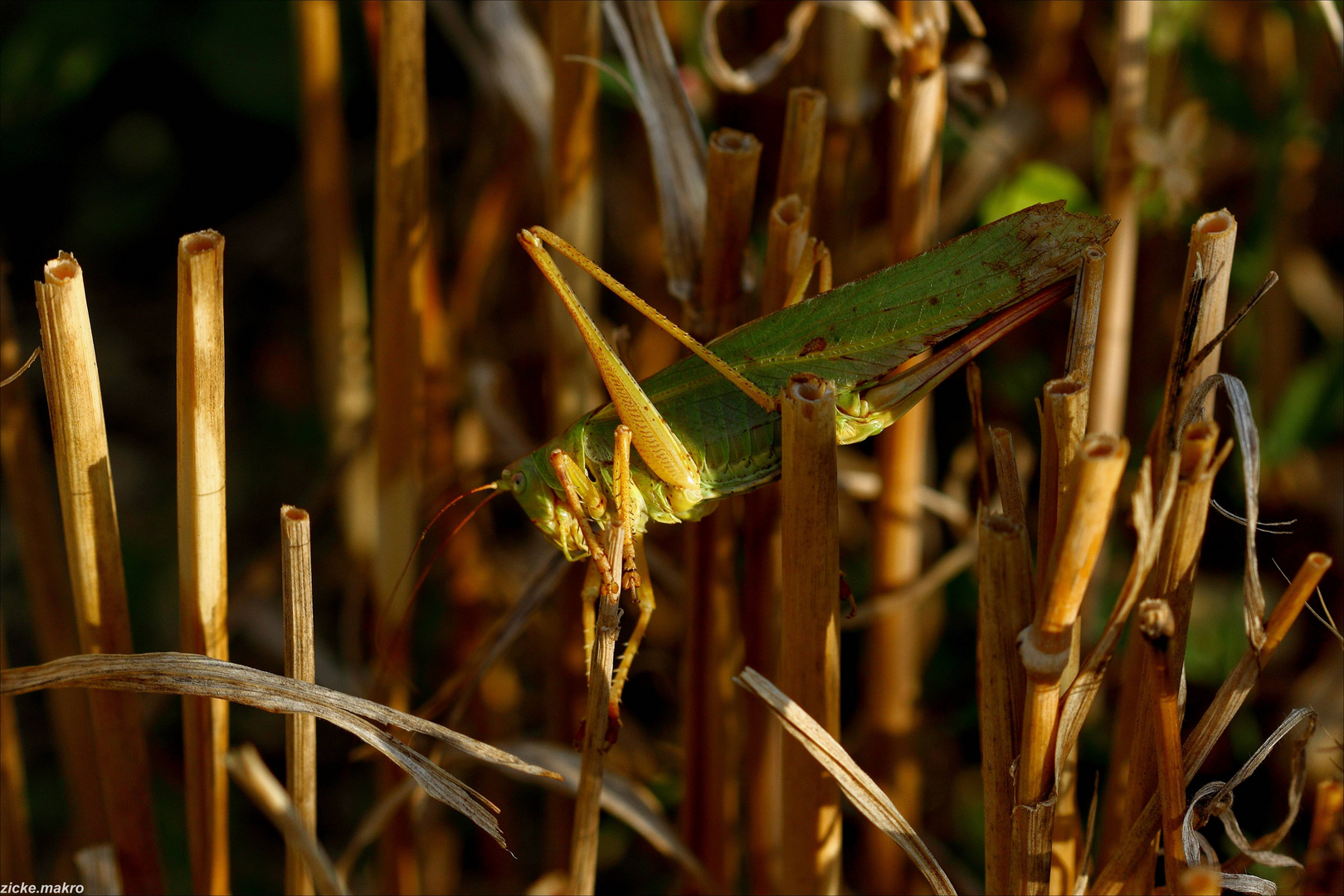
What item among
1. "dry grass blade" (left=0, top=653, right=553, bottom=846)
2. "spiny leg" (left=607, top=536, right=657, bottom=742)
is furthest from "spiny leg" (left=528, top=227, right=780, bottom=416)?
"dry grass blade" (left=0, top=653, right=553, bottom=846)

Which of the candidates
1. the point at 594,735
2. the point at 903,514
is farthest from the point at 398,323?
the point at 903,514

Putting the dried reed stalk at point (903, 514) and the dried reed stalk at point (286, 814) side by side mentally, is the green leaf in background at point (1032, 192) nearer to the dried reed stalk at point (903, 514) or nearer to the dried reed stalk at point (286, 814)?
the dried reed stalk at point (903, 514)

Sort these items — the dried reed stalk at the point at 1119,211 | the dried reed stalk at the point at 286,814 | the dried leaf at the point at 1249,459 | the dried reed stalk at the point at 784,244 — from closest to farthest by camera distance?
the dried leaf at the point at 1249,459
the dried reed stalk at the point at 286,814
the dried reed stalk at the point at 784,244
the dried reed stalk at the point at 1119,211

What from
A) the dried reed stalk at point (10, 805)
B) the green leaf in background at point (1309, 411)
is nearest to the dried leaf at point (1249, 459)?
the green leaf in background at point (1309, 411)

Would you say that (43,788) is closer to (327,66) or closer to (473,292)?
(473,292)

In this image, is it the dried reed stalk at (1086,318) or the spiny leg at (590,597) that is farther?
the spiny leg at (590,597)

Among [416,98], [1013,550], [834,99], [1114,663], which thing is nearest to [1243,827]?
[1114,663]

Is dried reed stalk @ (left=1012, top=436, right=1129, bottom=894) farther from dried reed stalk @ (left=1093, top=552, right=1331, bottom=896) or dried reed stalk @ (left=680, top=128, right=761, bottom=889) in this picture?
dried reed stalk @ (left=680, top=128, right=761, bottom=889)
